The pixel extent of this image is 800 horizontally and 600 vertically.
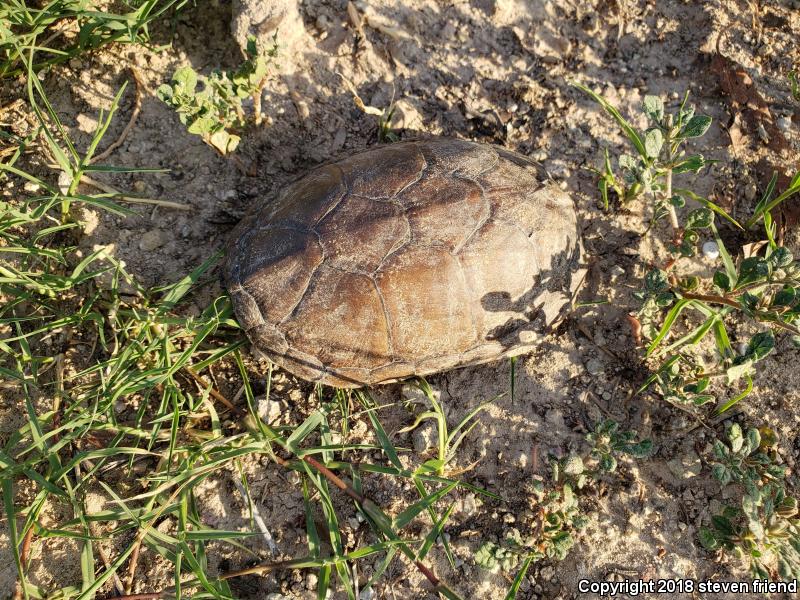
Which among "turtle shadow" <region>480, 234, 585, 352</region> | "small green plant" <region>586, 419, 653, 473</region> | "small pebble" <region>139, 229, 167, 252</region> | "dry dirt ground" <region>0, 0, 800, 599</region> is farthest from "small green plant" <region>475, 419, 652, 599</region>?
"small pebble" <region>139, 229, 167, 252</region>

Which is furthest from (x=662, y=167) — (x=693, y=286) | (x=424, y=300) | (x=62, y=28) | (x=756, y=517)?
(x=62, y=28)

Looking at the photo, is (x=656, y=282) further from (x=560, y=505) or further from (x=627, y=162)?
(x=560, y=505)

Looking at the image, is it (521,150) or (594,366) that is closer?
(594,366)

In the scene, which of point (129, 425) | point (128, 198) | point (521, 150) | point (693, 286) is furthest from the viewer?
point (521, 150)

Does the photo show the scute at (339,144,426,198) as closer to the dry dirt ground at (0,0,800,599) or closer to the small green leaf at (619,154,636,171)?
the dry dirt ground at (0,0,800,599)

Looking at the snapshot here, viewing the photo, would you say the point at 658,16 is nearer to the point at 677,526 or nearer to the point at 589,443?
the point at 589,443

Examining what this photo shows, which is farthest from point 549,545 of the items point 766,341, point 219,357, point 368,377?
point 219,357
